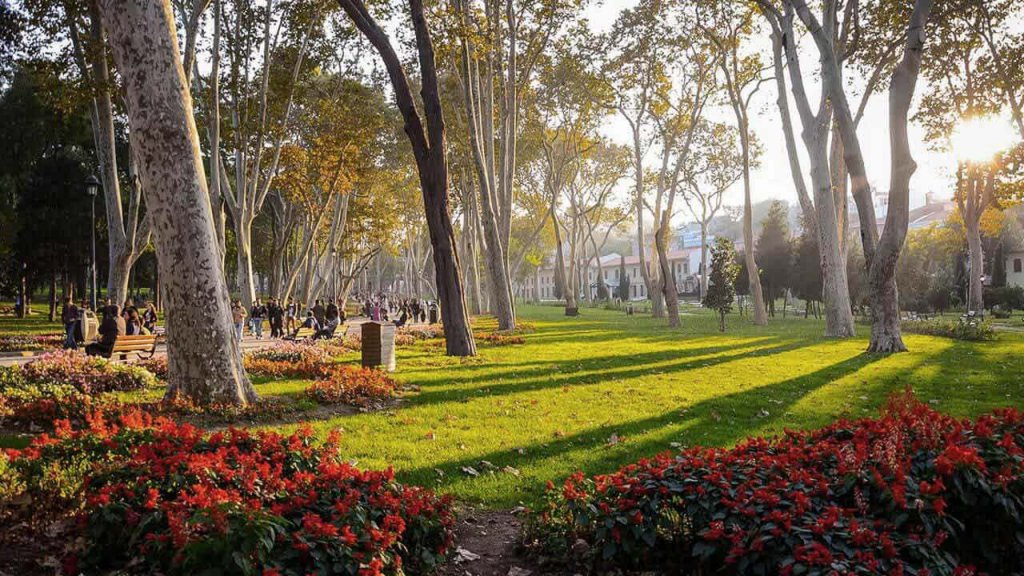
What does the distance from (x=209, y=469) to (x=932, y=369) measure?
13223 mm

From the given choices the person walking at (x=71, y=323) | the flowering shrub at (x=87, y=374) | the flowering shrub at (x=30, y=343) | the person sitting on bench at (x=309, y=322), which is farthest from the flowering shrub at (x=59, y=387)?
the person sitting on bench at (x=309, y=322)

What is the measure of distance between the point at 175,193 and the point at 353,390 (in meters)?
3.58

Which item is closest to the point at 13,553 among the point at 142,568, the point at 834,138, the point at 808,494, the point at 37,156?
the point at 142,568

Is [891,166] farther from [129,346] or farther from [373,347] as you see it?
[129,346]

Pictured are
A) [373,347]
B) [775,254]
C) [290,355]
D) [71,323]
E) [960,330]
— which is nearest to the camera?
[373,347]

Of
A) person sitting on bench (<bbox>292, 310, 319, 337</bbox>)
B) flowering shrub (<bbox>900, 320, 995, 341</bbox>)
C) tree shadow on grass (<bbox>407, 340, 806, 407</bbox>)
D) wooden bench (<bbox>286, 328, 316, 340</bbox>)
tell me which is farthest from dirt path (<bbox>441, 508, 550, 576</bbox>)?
person sitting on bench (<bbox>292, 310, 319, 337</bbox>)

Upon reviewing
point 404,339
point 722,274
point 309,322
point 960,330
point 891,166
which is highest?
point 891,166

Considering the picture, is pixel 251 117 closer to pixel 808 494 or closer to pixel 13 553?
pixel 13 553

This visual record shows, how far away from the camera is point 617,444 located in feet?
21.9

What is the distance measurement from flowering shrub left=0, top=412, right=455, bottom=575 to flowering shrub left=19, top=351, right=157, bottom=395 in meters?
6.16

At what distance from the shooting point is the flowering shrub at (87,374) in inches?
369

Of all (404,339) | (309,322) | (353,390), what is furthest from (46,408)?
(309,322)

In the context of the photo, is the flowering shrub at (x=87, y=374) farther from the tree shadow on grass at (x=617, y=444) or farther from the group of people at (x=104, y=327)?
the tree shadow on grass at (x=617, y=444)

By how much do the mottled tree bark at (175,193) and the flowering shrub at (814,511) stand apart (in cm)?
530
